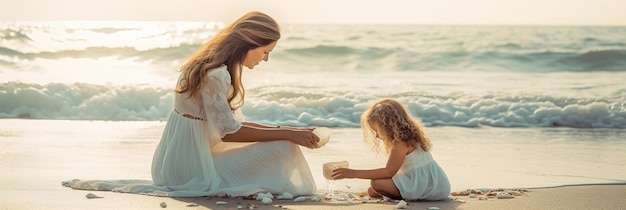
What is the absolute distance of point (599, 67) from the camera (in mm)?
19938

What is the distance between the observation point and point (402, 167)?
6055 millimetres

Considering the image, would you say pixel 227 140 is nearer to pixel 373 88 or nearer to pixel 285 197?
pixel 285 197

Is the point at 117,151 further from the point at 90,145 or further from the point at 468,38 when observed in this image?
the point at 468,38

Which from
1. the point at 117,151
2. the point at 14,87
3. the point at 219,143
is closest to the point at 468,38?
the point at 14,87

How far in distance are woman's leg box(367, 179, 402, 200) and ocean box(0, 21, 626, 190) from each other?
106cm

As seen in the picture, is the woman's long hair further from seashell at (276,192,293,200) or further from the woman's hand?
seashell at (276,192,293,200)

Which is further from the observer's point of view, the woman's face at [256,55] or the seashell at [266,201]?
the woman's face at [256,55]

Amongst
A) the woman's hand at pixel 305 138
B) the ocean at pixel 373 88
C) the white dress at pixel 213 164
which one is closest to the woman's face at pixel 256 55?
the white dress at pixel 213 164

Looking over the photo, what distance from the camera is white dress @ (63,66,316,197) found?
5938 mm

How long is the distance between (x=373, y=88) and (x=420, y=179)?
10.5 meters

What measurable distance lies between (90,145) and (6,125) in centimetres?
235

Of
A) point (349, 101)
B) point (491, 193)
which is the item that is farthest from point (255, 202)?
point (349, 101)

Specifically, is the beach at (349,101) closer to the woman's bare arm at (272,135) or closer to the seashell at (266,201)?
the seashell at (266,201)

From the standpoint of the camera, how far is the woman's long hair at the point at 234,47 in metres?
5.87
